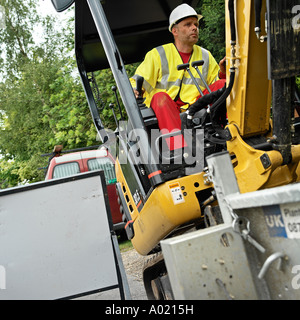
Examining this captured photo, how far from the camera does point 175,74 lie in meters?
4.45

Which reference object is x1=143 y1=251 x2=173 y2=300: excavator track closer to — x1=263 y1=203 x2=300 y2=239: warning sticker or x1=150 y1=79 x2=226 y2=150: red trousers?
x1=150 y1=79 x2=226 y2=150: red trousers

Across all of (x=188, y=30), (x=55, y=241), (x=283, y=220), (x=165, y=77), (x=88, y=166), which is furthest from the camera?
(x=88, y=166)

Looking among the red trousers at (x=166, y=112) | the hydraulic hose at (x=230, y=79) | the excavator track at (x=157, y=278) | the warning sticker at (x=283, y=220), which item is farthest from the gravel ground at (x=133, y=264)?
the warning sticker at (x=283, y=220)

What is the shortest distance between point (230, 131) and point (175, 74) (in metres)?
1.16

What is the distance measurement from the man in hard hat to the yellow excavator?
0.54 feet

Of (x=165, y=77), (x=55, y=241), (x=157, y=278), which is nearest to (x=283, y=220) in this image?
(x=55, y=241)

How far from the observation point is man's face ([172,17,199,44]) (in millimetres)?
4578

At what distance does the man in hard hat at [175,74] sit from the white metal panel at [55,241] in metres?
0.82

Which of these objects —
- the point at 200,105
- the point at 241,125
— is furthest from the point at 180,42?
the point at 241,125

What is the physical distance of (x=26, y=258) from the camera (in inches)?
154

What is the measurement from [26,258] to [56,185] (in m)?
0.61

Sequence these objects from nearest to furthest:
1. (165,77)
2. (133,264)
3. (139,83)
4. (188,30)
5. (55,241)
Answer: (55,241) → (139,83) → (165,77) → (188,30) → (133,264)

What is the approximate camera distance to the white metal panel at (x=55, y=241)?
154 inches

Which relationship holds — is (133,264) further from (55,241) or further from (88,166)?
(55,241)
